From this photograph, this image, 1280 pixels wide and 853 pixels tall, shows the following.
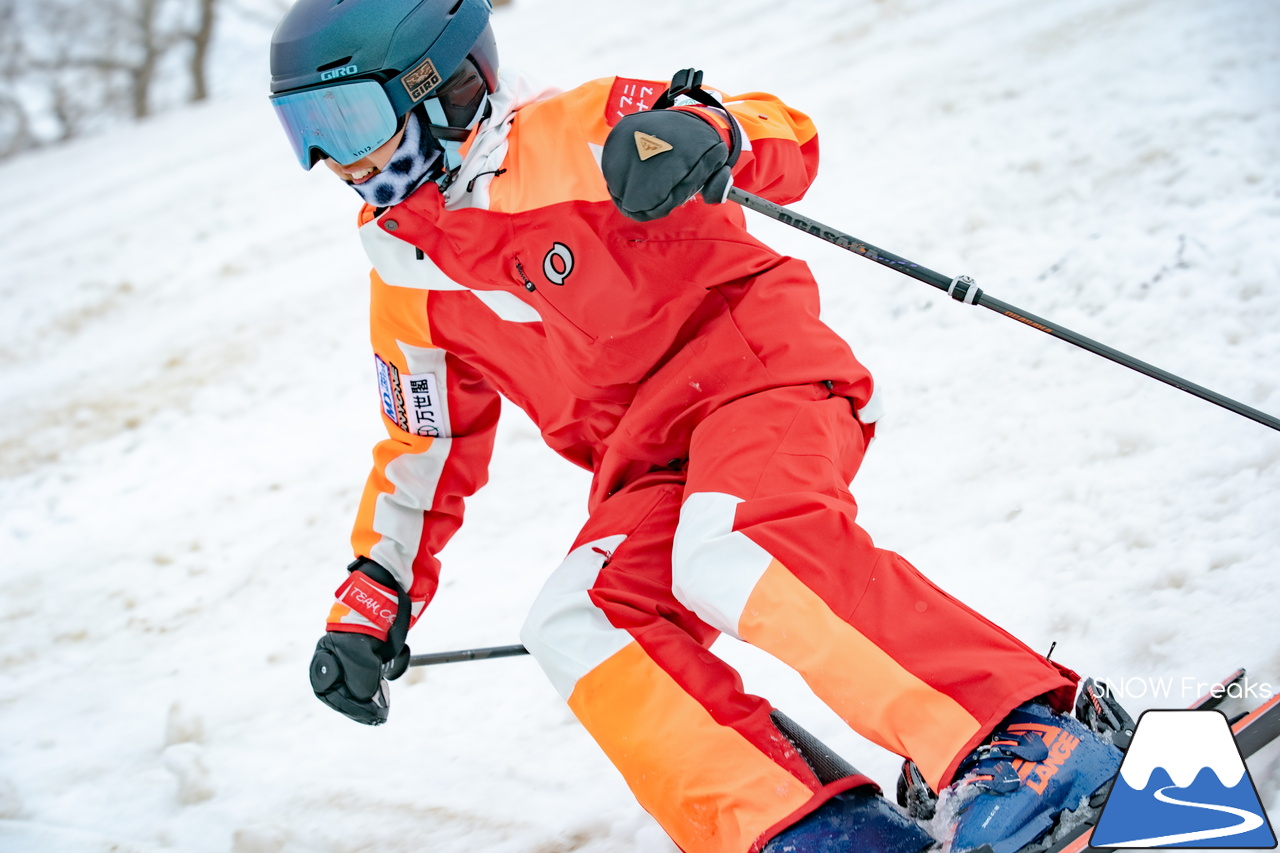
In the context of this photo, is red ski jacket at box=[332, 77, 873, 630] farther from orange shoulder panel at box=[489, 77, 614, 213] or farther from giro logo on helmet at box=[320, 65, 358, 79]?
giro logo on helmet at box=[320, 65, 358, 79]

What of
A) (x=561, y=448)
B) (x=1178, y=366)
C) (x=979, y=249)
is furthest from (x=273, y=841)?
(x=979, y=249)

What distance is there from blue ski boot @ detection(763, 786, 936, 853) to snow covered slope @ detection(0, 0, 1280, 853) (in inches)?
27.8

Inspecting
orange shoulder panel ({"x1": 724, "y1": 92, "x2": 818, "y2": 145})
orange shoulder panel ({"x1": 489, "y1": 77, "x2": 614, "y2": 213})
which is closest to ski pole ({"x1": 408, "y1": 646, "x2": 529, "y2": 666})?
orange shoulder panel ({"x1": 489, "y1": 77, "x2": 614, "y2": 213})

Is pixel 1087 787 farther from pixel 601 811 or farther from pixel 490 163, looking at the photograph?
pixel 490 163

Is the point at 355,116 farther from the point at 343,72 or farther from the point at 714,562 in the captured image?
the point at 714,562

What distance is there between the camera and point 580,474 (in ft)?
12.6

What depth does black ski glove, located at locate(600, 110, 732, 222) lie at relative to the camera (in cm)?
167

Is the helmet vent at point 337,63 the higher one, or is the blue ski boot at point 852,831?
→ the helmet vent at point 337,63

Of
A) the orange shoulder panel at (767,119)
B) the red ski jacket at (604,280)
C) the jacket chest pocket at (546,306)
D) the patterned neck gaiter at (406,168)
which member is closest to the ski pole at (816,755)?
the red ski jacket at (604,280)

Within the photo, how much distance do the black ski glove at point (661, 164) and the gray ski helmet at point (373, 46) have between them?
489 millimetres

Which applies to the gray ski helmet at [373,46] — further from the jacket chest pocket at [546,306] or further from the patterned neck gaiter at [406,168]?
the jacket chest pocket at [546,306]

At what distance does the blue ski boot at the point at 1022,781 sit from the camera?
4.70 ft

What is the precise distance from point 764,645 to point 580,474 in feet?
7.55

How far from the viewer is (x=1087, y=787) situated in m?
1.47
